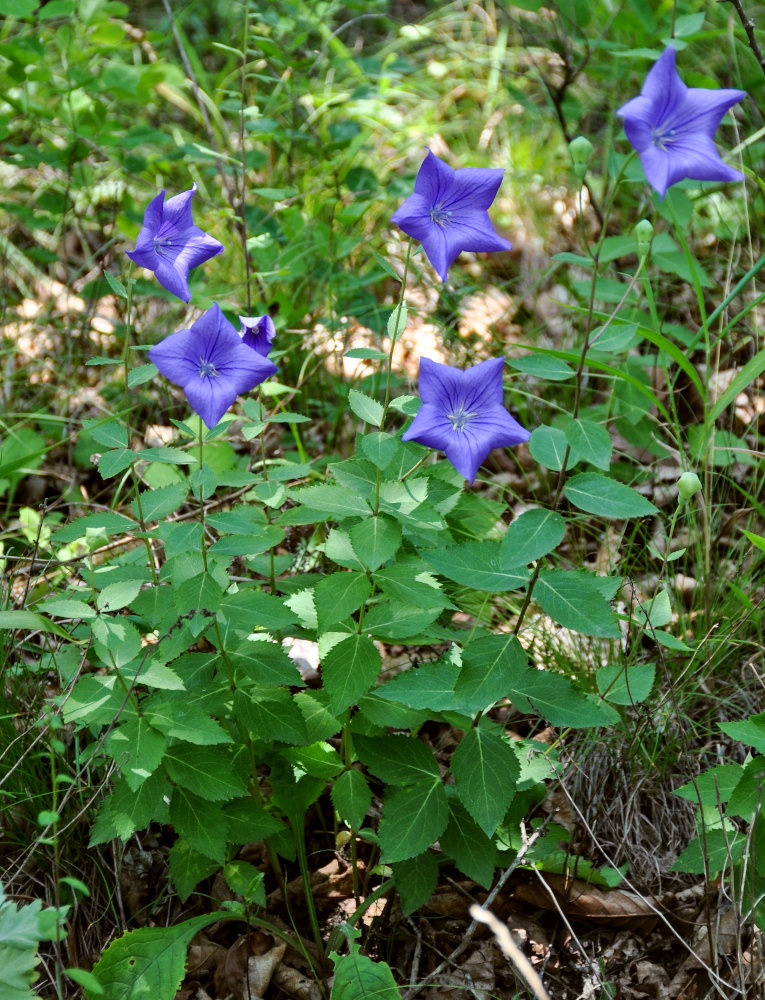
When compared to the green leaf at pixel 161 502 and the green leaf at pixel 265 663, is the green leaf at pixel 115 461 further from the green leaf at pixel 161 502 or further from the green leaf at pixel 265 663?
the green leaf at pixel 265 663

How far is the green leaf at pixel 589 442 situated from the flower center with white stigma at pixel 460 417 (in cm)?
16

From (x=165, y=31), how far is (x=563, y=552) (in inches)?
131

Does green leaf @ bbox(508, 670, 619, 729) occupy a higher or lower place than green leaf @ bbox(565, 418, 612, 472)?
lower

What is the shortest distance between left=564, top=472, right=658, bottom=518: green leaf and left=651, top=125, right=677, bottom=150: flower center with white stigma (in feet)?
1.64

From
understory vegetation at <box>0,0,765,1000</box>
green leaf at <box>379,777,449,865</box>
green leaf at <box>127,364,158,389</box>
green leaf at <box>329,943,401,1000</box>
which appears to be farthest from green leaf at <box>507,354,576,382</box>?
green leaf at <box>329,943,401,1000</box>

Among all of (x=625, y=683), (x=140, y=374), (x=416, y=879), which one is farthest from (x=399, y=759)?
(x=140, y=374)

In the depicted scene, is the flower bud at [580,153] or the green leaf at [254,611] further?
the green leaf at [254,611]

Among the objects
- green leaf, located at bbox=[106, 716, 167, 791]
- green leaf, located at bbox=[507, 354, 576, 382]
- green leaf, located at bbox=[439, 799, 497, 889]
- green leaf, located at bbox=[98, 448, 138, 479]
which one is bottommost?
green leaf, located at bbox=[439, 799, 497, 889]

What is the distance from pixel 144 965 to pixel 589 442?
114cm

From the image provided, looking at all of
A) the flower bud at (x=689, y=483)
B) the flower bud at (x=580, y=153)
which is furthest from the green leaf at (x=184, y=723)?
the flower bud at (x=580, y=153)

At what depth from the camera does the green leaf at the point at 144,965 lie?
1519 mm

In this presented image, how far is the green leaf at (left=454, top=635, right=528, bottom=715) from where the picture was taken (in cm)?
144

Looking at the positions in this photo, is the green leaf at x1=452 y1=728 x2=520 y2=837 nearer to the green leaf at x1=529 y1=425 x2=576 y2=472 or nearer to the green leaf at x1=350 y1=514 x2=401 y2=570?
the green leaf at x1=350 y1=514 x2=401 y2=570

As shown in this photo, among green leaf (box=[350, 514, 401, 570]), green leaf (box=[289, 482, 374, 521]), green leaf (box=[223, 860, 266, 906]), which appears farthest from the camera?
green leaf (box=[223, 860, 266, 906])
